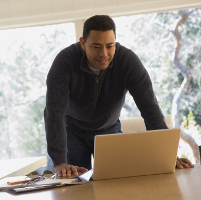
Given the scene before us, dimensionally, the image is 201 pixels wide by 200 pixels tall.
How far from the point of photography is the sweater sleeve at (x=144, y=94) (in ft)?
6.44

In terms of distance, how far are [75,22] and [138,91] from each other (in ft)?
7.28

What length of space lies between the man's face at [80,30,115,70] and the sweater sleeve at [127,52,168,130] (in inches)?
6.2

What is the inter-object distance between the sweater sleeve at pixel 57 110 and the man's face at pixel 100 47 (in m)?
0.16

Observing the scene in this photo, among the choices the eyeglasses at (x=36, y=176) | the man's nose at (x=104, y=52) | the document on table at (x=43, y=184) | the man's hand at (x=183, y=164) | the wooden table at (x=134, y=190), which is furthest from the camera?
the man's nose at (x=104, y=52)

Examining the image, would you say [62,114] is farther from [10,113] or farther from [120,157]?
[10,113]

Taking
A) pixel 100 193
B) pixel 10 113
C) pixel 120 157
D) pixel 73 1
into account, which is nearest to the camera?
pixel 100 193

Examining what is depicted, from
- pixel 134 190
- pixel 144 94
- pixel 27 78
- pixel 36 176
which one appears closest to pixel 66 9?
pixel 27 78

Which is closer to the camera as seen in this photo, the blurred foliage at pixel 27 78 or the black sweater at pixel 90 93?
the black sweater at pixel 90 93

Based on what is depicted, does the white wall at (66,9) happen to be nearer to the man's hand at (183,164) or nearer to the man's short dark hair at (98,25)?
the man's short dark hair at (98,25)

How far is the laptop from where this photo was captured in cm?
148

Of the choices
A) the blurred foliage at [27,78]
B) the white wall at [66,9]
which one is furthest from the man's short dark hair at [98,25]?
the blurred foliage at [27,78]

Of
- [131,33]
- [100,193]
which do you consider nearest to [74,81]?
[100,193]

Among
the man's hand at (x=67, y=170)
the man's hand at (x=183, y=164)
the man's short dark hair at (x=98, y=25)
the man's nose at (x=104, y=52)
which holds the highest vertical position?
the man's short dark hair at (x=98, y=25)

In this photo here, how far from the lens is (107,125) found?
7.49 feet
